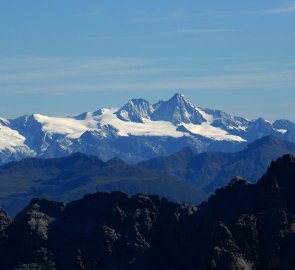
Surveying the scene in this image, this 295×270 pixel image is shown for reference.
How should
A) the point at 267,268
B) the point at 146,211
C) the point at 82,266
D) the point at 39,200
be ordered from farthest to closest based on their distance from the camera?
the point at 39,200 → the point at 146,211 → the point at 82,266 → the point at 267,268

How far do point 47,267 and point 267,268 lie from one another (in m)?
26.7

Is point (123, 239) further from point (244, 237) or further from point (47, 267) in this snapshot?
point (244, 237)

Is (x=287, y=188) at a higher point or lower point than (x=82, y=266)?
higher

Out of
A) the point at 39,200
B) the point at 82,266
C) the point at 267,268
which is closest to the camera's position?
the point at 267,268

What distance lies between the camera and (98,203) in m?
148

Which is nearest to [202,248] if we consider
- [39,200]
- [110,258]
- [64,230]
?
[110,258]

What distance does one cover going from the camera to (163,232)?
13338cm

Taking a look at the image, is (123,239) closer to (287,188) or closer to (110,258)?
(110,258)

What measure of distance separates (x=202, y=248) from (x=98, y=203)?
94.5 ft

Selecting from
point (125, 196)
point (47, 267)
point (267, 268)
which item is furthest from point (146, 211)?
point (267, 268)

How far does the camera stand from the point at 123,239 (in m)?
134

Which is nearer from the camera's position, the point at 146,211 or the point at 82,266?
the point at 82,266

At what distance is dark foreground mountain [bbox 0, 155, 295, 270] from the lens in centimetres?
11912

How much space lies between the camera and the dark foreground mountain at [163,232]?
4690 inches
